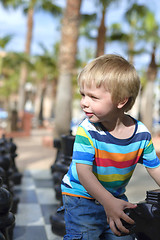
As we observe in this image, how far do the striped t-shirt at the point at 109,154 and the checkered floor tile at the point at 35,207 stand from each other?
1.12 m

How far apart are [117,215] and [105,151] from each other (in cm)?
26

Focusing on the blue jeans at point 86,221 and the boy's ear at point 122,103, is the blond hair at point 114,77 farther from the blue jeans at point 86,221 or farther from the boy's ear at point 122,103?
the blue jeans at point 86,221

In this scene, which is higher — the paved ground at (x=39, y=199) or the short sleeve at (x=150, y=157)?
the short sleeve at (x=150, y=157)

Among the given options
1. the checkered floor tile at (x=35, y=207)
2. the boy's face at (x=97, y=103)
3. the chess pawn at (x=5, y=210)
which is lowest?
the checkered floor tile at (x=35, y=207)

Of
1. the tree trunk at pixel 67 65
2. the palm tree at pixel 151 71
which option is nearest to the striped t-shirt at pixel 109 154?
the tree trunk at pixel 67 65

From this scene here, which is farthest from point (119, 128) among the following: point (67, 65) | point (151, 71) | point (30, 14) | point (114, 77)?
point (30, 14)

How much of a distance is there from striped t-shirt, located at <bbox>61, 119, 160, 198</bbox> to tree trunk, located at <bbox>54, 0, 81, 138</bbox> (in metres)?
6.31

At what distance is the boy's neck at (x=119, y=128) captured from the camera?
133 centimetres

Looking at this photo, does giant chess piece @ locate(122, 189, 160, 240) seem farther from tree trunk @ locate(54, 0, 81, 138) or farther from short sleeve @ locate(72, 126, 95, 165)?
tree trunk @ locate(54, 0, 81, 138)

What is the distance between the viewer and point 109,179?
1324 mm

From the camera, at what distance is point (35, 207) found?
3.25m

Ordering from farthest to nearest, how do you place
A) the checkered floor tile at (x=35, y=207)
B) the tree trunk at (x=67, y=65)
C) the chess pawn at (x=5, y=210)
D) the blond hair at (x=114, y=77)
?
the tree trunk at (x=67, y=65) → the checkered floor tile at (x=35, y=207) → the chess pawn at (x=5, y=210) → the blond hair at (x=114, y=77)

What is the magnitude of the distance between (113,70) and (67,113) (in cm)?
666

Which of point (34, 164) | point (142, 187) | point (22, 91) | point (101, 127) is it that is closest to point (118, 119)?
point (101, 127)
